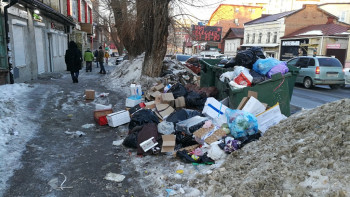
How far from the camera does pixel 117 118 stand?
613 centimetres

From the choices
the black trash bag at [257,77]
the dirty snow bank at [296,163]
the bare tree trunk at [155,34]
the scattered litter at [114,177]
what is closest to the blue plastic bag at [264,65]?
the black trash bag at [257,77]

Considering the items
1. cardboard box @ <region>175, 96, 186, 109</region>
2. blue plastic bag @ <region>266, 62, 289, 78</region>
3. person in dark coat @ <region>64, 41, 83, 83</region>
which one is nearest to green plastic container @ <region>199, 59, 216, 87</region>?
cardboard box @ <region>175, 96, 186, 109</region>

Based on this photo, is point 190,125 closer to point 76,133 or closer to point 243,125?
point 243,125

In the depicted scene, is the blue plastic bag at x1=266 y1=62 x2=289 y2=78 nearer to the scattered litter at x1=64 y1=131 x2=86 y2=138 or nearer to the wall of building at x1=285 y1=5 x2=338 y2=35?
the scattered litter at x1=64 y1=131 x2=86 y2=138

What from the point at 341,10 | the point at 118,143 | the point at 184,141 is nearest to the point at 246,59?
the point at 184,141

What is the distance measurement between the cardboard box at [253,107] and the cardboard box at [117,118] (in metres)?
2.81

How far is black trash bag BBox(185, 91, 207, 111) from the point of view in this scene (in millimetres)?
6852

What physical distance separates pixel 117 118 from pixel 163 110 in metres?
1.10

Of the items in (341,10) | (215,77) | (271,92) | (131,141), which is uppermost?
(341,10)

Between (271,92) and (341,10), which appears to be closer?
(271,92)

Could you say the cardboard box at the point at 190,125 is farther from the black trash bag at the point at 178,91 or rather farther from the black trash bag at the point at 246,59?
the black trash bag at the point at 246,59

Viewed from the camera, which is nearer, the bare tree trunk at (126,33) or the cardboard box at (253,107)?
the cardboard box at (253,107)

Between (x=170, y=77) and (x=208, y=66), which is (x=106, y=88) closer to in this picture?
(x=170, y=77)

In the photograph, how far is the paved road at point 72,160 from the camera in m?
3.46
